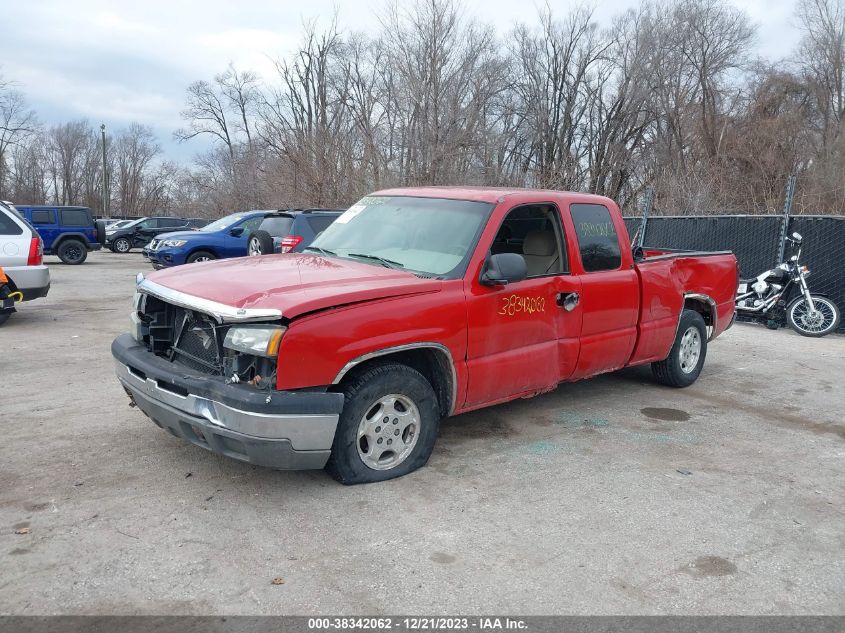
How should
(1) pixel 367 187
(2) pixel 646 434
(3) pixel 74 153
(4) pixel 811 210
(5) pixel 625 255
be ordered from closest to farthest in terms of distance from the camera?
1. (2) pixel 646 434
2. (5) pixel 625 255
3. (4) pixel 811 210
4. (1) pixel 367 187
5. (3) pixel 74 153

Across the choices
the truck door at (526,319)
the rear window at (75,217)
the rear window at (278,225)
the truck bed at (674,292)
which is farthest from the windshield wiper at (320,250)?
the rear window at (75,217)

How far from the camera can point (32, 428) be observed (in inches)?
202

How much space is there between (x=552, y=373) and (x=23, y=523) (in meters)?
3.51

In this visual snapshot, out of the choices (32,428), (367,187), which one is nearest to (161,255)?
(367,187)

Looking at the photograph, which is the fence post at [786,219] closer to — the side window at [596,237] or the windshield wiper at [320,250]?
the side window at [596,237]

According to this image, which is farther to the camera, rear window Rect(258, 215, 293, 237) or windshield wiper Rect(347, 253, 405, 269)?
rear window Rect(258, 215, 293, 237)

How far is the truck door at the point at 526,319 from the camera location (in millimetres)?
4598

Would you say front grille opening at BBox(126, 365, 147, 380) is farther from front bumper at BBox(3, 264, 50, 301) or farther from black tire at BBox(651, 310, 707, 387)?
front bumper at BBox(3, 264, 50, 301)

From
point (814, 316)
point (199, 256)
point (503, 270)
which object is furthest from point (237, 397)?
point (199, 256)

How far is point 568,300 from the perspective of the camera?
17.1 feet

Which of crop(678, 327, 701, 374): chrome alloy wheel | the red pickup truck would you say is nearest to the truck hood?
the red pickup truck

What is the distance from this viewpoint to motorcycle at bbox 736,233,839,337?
1061cm

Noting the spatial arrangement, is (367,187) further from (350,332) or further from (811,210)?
(350,332)

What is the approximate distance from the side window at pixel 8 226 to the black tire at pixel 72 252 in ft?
43.6
